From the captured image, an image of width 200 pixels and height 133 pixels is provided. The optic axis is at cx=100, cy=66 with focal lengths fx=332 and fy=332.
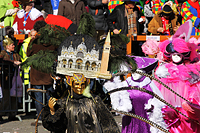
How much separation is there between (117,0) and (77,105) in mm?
4890

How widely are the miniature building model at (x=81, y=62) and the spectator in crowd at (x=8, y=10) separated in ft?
16.9

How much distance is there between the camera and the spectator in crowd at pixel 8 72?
6902mm

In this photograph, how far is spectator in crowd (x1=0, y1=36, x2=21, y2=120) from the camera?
6.90m

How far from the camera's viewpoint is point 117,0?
7.89 meters

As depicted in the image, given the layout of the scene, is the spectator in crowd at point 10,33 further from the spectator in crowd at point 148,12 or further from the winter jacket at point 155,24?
the spectator in crowd at point 148,12

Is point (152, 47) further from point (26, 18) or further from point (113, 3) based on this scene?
point (26, 18)

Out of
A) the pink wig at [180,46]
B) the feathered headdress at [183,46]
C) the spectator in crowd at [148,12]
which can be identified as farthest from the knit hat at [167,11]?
the pink wig at [180,46]

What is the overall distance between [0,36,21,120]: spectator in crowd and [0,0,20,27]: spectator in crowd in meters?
1.42

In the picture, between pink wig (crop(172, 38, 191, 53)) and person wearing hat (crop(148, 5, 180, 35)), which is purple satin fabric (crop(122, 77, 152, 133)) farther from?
person wearing hat (crop(148, 5, 180, 35))

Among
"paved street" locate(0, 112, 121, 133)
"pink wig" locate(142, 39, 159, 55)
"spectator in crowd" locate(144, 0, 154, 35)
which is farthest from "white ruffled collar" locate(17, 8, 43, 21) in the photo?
"pink wig" locate(142, 39, 159, 55)

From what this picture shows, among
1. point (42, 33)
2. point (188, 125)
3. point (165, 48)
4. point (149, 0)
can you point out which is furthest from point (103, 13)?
point (42, 33)

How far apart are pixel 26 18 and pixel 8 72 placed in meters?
1.41

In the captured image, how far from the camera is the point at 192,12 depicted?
787 cm

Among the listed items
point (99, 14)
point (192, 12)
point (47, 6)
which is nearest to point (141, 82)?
point (99, 14)
